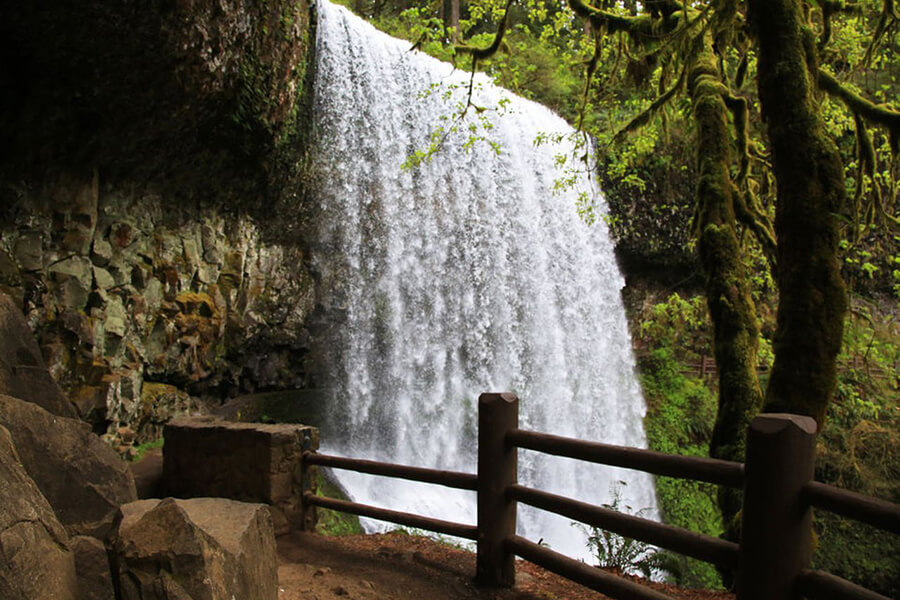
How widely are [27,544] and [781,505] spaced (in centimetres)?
246

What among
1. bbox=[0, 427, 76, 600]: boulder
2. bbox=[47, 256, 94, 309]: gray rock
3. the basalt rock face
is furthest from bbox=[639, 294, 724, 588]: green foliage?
bbox=[0, 427, 76, 600]: boulder

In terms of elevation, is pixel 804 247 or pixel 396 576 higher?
pixel 804 247

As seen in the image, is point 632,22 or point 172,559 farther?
point 632,22

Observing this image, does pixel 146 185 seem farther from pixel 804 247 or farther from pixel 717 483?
pixel 717 483

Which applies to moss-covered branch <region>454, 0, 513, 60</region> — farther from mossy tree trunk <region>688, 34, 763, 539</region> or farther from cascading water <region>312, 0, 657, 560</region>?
cascading water <region>312, 0, 657, 560</region>

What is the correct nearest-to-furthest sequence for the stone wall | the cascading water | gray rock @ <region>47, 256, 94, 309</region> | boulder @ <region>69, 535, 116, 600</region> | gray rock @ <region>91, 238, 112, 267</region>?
1. boulder @ <region>69, 535, 116, 600</region>
2. the stone wall
3. gray rock @ <region>47, 256, 94, 309</region>
4. gray rock @ <region>91, 238, 112, 267</region>
5. the cascading water

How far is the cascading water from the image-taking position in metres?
10.6

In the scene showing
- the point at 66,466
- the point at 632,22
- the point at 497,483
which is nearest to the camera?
the point at 66,466

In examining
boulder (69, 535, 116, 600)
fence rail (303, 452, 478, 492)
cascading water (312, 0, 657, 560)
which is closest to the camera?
boulder (69, 535, 116, 600)

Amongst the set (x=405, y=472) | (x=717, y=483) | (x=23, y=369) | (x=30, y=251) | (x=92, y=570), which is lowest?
(x=405, y=472)

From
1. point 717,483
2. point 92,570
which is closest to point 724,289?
point 717,483

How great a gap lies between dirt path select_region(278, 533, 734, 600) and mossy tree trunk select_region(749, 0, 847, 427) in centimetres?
Answer: 141

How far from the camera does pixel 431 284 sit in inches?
447

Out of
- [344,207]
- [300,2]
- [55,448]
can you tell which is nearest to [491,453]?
[55,448]
